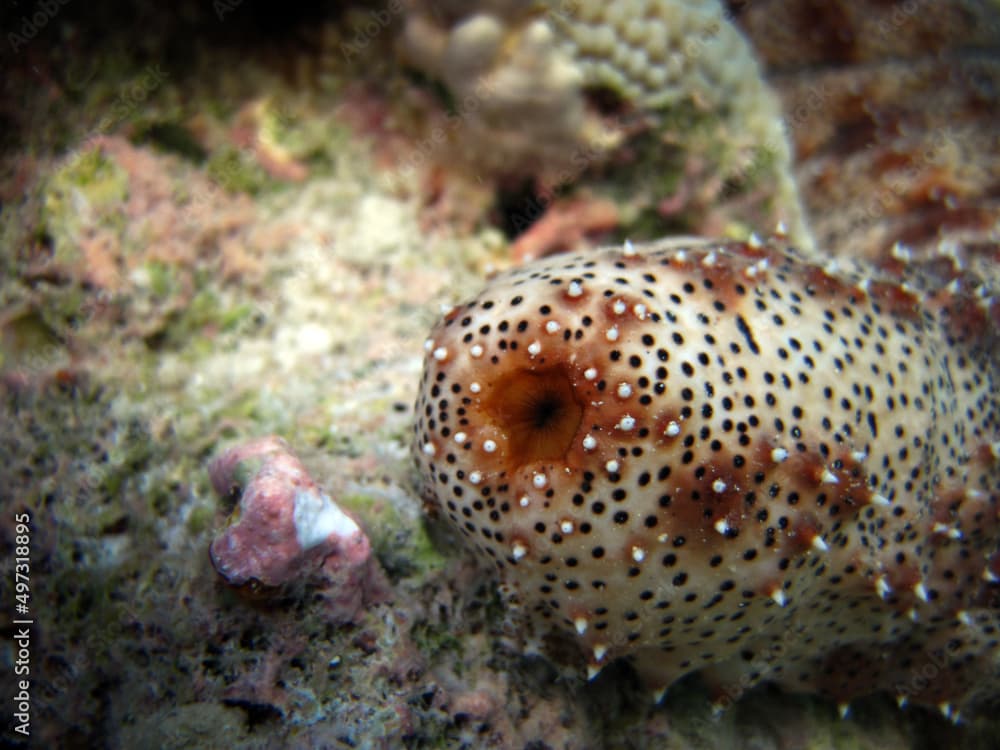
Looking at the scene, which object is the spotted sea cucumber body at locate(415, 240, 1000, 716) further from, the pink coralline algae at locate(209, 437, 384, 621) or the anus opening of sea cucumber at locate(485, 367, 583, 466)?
the pink coralline algae at locate(209, 437, 384, 621)

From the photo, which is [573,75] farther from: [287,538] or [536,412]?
[287,538]

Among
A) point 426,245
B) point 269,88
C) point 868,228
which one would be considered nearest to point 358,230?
point 426,245

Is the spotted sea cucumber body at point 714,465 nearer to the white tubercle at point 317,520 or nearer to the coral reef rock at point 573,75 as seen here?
the white tubercle at point 317,520

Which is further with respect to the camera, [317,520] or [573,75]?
[573,75]

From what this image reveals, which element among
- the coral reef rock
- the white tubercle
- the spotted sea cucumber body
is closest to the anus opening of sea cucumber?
the spotted sea cucumber body

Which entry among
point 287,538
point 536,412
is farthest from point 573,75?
point 287,538
